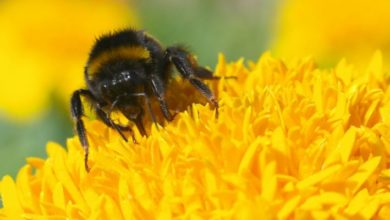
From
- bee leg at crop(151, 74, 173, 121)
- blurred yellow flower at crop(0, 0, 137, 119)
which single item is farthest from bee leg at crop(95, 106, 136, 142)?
blurred yellow flower at crop(0, 0, 137, 119)

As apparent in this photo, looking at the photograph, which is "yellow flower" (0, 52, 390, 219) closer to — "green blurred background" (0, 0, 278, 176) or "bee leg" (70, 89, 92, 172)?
"bee leg" (70, 89, 92, 172)

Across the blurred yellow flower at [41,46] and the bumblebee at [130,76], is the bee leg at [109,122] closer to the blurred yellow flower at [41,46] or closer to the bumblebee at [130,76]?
the bumblebee at [130,76]

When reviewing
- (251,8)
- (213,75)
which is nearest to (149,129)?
(213,75)

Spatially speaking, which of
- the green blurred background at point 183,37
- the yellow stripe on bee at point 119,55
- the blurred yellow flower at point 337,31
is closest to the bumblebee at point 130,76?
the yellow stripe on bee at point 119,55

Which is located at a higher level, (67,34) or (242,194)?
(67,34)

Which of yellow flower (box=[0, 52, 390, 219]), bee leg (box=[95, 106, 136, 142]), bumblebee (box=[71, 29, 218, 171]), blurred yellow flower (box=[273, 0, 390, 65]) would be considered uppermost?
blurred yellow flower (box=[273, 0, 390, 65])

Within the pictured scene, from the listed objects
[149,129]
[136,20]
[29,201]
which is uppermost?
[136,20]

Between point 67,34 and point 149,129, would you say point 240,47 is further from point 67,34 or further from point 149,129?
point 149,129
